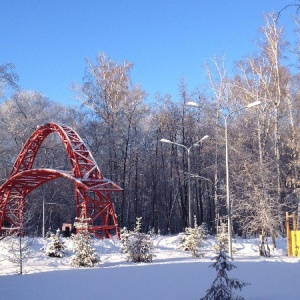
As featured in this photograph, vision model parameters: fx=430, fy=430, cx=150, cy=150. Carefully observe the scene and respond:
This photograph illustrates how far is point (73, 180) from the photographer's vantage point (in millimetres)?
25328

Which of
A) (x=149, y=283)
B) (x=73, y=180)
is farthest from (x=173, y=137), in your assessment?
(x=149, y=283)

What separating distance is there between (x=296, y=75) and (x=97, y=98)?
1666 centimetres

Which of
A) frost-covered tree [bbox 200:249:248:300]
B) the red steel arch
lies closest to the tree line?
the red steel arch

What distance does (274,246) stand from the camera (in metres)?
23.9

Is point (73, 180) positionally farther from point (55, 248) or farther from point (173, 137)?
point (173, 137)

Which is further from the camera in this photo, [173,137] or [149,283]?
[173,137]

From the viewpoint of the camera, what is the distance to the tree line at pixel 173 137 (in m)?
28.6

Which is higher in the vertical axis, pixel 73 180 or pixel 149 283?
pixel 73 180

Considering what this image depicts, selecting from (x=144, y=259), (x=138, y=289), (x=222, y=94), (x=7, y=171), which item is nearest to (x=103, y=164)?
(x=7, y=171)

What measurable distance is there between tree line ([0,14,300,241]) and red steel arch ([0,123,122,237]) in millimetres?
4653

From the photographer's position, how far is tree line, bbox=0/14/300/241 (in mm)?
28562

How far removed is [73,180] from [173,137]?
18.6 m

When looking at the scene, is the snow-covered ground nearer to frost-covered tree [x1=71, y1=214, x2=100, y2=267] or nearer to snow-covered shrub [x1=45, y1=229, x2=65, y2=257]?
frost-covered tree [x1=71, y1=214, x2=100, y2=267]

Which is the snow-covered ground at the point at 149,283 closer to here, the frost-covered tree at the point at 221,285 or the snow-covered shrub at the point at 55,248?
the frost-covered tree at the point at 221,285
